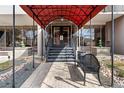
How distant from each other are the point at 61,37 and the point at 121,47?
23.8ft

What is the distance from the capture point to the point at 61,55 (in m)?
16.6

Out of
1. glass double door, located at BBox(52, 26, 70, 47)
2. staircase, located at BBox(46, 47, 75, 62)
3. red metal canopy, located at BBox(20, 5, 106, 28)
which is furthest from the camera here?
glass double door, located at BBox(52, 26, 70, 47)

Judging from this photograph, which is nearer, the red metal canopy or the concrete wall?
the red metal canopy

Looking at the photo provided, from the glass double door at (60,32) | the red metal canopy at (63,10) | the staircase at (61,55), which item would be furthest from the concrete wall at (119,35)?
the red metal canopy at (63,10)

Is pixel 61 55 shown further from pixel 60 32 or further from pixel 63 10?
pixel 60 32

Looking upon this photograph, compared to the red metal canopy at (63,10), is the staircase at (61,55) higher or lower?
lower

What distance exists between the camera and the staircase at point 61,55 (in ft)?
52.1

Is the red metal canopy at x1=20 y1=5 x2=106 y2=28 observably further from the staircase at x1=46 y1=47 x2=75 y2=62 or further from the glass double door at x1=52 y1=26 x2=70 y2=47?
the glass double door at x1=52 y1=26 x2=70 y2=47

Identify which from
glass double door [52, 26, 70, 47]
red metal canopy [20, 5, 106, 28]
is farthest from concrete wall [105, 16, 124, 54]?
red metal canopy [20, 5, 106, 28]

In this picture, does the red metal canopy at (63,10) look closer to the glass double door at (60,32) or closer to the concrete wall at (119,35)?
the concrete wall at (119,35)

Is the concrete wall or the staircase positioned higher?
the concrete wall

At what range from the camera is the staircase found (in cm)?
1587
